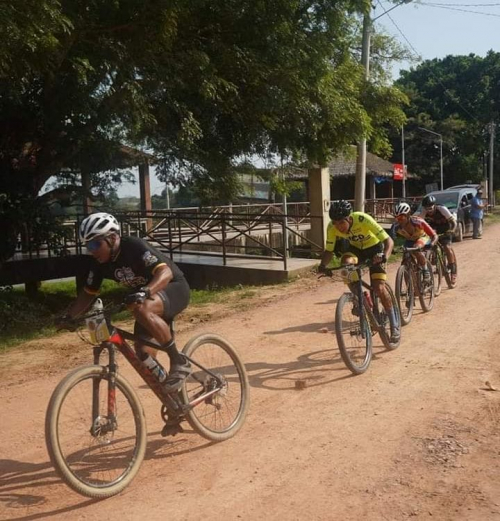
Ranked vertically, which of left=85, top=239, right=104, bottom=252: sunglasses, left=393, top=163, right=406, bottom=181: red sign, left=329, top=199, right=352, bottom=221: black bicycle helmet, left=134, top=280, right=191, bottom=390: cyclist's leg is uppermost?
left=393, top=163, right=406, bottom=181: red sign

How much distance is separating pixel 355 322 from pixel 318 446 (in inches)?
77.1

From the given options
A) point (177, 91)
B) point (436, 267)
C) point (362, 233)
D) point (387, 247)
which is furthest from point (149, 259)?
point (177, 91)

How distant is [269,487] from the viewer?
377 centimetres

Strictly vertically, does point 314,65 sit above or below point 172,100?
above

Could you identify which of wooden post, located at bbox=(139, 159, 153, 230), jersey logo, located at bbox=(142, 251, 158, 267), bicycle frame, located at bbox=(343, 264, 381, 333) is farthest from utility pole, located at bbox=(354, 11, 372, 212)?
jersey logo, located at bbox=(142, 251, 158, 267)

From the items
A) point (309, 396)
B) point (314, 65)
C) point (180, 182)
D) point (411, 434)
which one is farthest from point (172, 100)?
point (411, 434)

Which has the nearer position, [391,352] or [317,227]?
[391,352]

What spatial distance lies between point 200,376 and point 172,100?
7.21 metres

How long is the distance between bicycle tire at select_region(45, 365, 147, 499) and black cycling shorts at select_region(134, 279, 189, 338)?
508 mm

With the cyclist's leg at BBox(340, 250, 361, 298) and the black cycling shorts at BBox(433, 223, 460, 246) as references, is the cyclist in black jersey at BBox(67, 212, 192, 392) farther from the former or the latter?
the black cycling shorts at BBox(433, 223, 460, 246)

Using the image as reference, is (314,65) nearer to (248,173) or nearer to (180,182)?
(248,173)

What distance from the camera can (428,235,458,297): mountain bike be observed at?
991 cm

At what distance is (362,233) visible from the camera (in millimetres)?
6562

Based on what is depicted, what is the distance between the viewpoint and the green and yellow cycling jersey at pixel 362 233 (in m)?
6.55
